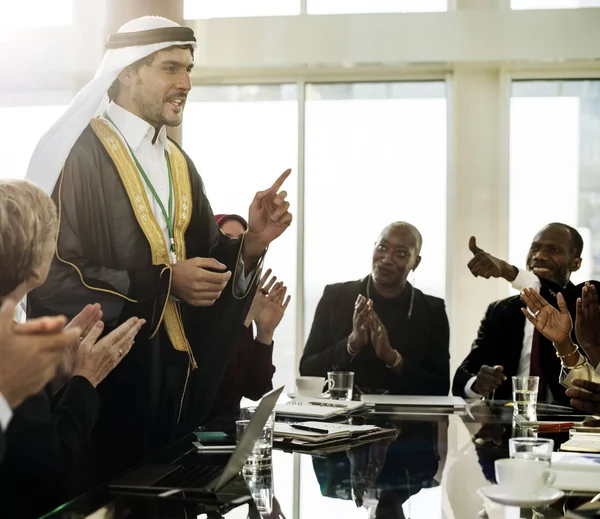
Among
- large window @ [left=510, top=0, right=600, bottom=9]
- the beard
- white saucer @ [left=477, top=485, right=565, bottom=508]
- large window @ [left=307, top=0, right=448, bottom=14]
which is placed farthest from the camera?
large window @ [left=307, top=0, right=448, bottom=14]

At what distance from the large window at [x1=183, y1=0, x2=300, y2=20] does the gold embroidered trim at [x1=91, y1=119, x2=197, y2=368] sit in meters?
3.90

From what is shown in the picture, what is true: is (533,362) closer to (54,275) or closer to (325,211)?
(325,211)

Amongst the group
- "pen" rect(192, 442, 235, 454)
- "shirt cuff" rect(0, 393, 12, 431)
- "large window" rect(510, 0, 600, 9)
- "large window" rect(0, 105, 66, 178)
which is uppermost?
"large window" rect(510, 0, 600, 9)

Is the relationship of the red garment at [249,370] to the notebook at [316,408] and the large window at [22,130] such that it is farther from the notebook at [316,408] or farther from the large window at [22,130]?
the large window at [22,130]

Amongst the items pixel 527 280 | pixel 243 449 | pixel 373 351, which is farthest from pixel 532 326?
pixel 243 449

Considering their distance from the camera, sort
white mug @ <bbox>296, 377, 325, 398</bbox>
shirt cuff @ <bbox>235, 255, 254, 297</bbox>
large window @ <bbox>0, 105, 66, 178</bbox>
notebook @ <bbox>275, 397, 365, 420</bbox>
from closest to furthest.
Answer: large window @ <bbox>0, 105, 66, 178</bbox>, notebook @ <bbox>275, 397, 365, 420</bbox>, shirt cuff @ <bbox>235, 255, 254, 297</bbox>, white mug @ <bbox>296, 377, 325, 398</bbox>

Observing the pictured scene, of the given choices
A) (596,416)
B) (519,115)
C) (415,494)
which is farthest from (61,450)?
(519,115)

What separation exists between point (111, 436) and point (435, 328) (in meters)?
→ 2.76

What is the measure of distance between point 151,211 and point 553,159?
14.3 feet

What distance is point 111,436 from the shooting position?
226 centimetres

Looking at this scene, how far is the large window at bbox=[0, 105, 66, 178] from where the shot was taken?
2.04 metres

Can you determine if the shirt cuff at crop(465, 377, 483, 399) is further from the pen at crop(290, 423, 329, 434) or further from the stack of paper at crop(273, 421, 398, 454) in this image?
the pen at crop(290, 423, 329, 434)

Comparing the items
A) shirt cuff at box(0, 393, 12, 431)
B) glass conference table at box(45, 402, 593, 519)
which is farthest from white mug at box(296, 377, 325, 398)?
shirt cuff at box(0, 393, 12, 431)

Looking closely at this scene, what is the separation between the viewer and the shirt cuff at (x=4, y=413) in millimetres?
1487
